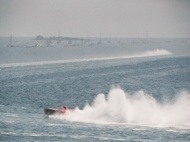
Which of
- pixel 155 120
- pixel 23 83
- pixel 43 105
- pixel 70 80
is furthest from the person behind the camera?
pixel 70 80

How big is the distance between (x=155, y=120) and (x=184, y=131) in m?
7.32

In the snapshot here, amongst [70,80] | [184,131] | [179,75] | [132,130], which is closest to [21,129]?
[132,130]

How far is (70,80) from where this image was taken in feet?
538

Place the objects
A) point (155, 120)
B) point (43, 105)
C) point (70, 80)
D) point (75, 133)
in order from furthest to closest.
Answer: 1. point (70, 80)
2. point (43, 105)
3. point (155, 120)
4. point (75, 133)

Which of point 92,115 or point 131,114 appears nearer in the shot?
point 131,114

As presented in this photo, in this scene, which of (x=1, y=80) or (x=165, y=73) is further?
(x=165, y=73)

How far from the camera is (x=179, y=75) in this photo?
18675 cm

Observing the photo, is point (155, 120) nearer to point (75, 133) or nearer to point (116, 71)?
point (75, 133)

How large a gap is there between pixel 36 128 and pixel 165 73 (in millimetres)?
112485

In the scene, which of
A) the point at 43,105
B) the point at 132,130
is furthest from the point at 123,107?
the point at 43,105

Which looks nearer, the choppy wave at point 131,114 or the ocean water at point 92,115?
the ocean water at point 92,115

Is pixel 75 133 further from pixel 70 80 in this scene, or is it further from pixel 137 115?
pixel 70 80

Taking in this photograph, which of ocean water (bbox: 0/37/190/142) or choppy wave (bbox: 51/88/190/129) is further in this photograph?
choppy wave (bbox: 51/88/190/129)

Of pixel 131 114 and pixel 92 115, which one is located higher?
pixel 131 114
